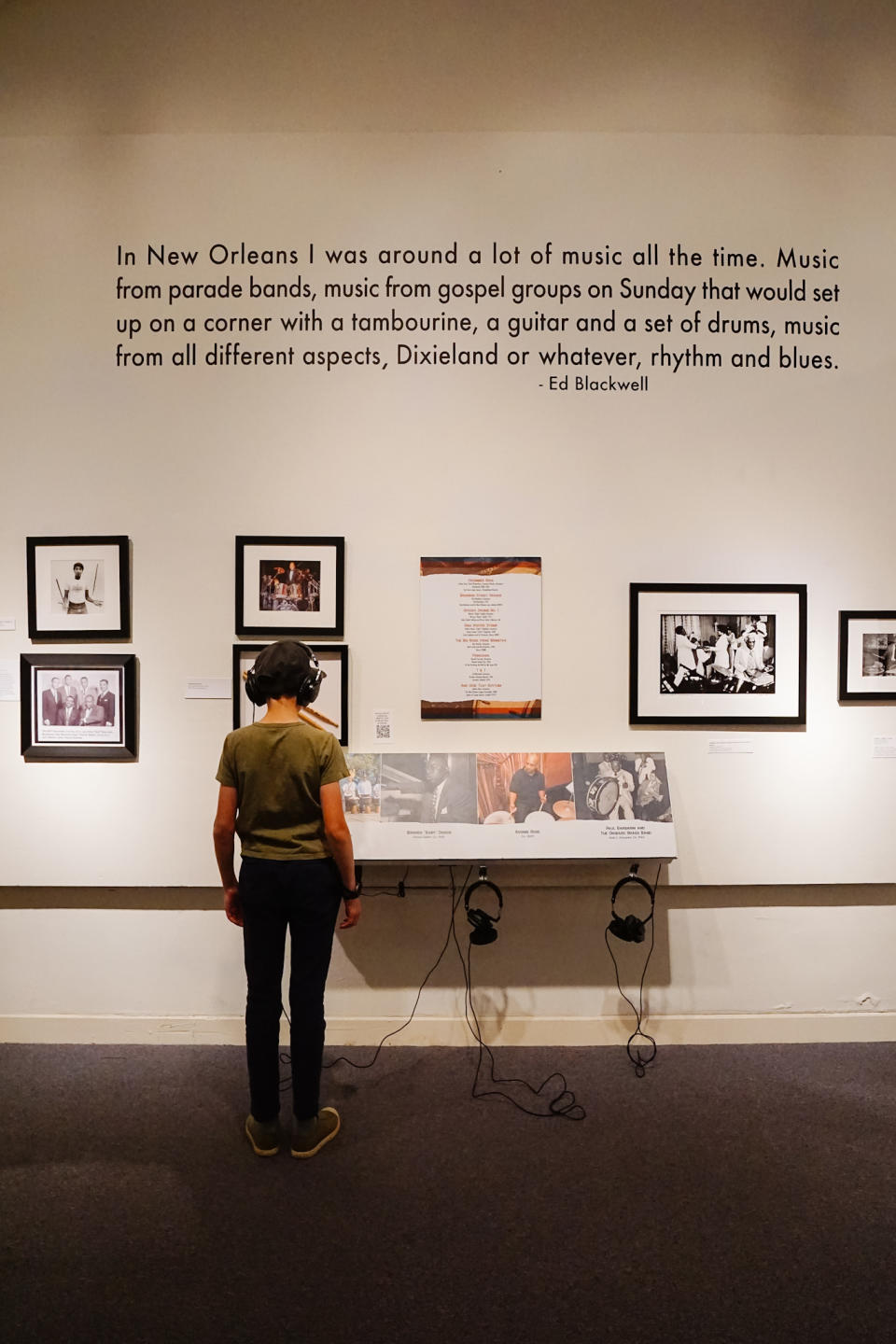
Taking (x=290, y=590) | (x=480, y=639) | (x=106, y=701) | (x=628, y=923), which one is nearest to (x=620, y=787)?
(x=628, y=923)

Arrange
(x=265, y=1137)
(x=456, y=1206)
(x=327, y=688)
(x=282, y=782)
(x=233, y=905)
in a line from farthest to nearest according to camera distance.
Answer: (x=327, y=688) < (x=233, y=905) < (x=265, y=1137) < (x=282, y=782) < (x=456, y=1206)

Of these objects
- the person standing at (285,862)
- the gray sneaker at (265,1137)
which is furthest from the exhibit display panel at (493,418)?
the gray sneaker at (265,1137)

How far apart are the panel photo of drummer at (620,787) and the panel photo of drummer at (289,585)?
1359mm

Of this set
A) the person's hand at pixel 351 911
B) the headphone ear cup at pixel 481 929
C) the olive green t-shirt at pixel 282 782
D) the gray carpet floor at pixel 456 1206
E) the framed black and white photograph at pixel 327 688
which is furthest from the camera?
the framed black and white photograph at pixel 327 688

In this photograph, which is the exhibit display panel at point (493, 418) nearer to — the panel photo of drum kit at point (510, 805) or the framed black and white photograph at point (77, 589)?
the framed black and white photograph at point (77, 589)

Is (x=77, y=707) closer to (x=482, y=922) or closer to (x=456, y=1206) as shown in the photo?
(x=482, y=922)

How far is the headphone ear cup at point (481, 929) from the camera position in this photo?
277 cm

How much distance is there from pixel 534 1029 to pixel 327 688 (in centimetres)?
181

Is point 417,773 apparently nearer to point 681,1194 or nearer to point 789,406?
point 681,1194

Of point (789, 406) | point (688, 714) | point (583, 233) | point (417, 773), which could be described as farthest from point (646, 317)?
point (417, 773)

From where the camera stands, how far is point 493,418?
303 cm

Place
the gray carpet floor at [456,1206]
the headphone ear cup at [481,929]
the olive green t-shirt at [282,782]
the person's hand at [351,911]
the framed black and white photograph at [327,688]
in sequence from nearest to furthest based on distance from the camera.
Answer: the gray carpet floor at [456,1206] < the olive green t-shirt at [282,782] < the person's hand at [351,911] < the headphone ear cup at [481,929] < the framed black and white photograph at [327,688]

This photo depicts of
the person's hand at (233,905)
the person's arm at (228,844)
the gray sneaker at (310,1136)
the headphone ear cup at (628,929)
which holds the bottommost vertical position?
the gray sneaker at (310,1136)

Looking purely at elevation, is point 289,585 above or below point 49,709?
above
